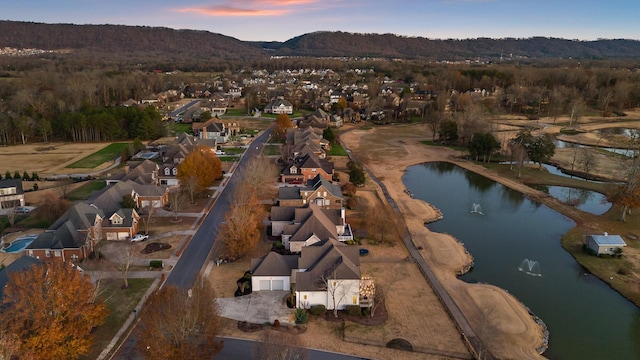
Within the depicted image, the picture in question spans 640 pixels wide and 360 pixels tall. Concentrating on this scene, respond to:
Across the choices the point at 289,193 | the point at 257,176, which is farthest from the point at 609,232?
the point at 257,176

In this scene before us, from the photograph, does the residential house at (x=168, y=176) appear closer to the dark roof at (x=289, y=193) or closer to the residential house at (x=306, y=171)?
the residential house at (x=306, y=171)

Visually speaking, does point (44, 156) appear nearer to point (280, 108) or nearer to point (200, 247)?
point (200, 247)

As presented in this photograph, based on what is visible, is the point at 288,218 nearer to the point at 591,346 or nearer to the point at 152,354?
the point at 152,354

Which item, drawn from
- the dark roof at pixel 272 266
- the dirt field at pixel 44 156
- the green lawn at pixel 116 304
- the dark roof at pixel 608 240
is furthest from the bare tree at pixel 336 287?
the dirt field at pixel 44 156

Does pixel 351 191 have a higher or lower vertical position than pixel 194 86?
lower

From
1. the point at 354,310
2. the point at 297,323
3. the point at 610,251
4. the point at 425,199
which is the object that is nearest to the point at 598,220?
the point at 610,251

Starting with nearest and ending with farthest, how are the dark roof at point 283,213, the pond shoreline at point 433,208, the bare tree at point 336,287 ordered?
the bare tree at point 336,287
the pond shoreline at point 433,208
the dark roof at point 283,213
